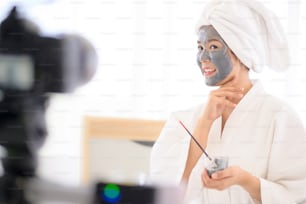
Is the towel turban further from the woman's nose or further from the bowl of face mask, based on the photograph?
the bowl of face mask

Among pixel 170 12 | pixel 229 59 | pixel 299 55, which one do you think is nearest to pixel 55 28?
pixel 170 12

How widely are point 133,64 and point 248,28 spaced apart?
0.21m

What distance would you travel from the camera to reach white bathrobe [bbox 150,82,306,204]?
2.81 ft

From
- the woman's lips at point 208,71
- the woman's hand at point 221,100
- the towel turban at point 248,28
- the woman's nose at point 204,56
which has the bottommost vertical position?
the woman's hand at point 221,100

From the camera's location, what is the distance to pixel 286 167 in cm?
85

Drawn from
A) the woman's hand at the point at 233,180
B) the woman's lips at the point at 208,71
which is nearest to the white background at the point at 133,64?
the woman's lips at the point at 208,71

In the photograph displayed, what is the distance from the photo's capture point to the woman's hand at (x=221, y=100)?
2.87 feet

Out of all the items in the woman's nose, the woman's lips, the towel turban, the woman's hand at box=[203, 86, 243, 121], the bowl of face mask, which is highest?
the towel turban

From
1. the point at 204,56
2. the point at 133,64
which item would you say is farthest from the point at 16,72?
the point at 204,56

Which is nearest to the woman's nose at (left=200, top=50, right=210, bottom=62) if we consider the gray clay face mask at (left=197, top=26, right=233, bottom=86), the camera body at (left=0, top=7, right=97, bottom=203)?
the gray clay face mask at (left=197, top=26, right=233, bottom=86)

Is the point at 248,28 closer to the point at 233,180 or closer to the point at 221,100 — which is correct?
the point at 221,100

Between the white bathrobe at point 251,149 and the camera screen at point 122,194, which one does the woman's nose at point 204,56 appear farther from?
the camera screen at point 122,194

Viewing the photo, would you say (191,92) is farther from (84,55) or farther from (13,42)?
(13,42)

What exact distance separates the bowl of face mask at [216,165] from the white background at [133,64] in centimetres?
11
